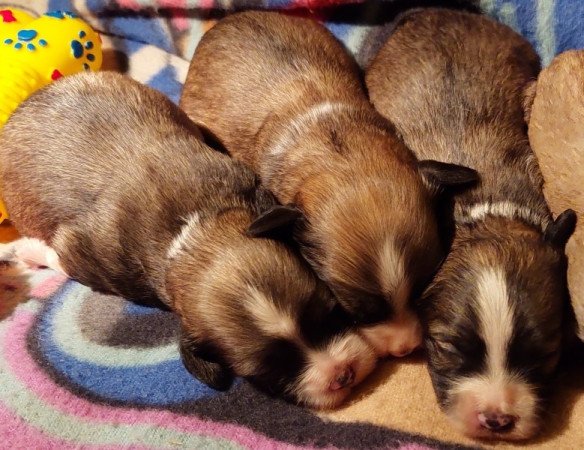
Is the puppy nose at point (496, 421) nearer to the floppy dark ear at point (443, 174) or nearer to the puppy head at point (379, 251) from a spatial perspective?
the puppy head at point (379, 251)

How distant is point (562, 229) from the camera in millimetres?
2213

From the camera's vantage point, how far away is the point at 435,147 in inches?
107

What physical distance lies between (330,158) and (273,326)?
27.4 inches

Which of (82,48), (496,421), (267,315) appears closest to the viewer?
(496,421)

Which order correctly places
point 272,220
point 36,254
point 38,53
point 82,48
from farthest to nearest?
1. point 82,48
2. point 38,53
3. point 36,254
4. point 272,220

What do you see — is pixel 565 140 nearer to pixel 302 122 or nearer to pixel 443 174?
pixel 443 174

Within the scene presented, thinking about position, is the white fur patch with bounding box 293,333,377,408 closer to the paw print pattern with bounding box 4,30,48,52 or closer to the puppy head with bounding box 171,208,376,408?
the puppy head with bounding box 171,208,376,408

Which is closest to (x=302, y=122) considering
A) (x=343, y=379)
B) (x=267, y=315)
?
(x=267, y=315)

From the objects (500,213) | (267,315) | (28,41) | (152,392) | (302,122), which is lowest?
Result: (152,392)

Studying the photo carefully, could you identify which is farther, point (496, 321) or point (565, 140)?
point (565, 140)

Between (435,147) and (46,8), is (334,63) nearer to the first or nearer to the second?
(435,147)

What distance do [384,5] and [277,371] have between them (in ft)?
6.44

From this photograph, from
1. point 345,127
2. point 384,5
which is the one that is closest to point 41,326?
Answer: point 345,127

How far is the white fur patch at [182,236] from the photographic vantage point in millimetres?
2484
